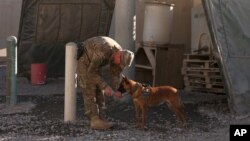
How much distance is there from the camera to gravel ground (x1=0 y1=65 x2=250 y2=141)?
23.3ft

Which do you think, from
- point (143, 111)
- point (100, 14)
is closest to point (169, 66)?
point (100, 14)

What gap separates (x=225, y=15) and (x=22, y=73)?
6.61 meters

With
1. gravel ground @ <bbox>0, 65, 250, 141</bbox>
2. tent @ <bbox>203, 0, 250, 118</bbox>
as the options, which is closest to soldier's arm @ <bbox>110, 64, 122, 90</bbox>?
gravel ground @ <bbox>0, 65, 250, 141</bbox>

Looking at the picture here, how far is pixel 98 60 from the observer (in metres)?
7.09

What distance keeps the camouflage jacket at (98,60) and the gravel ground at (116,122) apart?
0.76 metres

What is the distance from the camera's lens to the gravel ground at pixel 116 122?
7109mm

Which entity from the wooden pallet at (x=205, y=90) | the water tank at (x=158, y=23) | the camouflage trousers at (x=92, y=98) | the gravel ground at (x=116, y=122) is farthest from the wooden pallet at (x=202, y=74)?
the camouflage trousers at (x=92, y=98)

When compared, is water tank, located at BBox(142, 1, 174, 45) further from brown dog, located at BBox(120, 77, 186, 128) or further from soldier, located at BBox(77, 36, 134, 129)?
soldier, located at BBox(77, 36, 134, 129)

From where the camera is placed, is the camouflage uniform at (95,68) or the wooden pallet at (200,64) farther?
the wooden pallet at (200,64)

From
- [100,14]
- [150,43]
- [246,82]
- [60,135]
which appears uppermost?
[100,14]

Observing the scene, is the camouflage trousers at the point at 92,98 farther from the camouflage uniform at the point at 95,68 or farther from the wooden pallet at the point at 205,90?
the wooden pallet at the point at 205,90

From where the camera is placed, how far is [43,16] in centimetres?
1330

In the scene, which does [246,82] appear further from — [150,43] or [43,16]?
[43,16]

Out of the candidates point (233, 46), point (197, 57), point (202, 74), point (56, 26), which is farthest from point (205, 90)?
point (56, 26)
